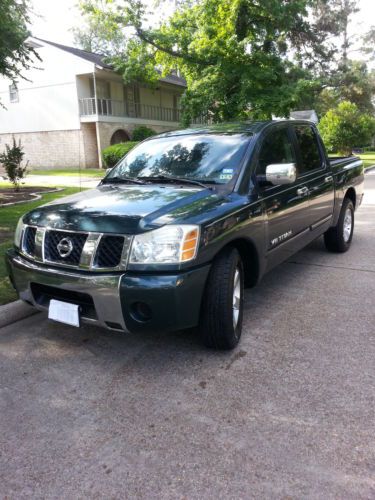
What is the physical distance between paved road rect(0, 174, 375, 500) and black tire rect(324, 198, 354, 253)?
2.12m

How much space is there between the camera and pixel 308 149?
5246mm

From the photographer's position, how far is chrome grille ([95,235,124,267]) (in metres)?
2.95

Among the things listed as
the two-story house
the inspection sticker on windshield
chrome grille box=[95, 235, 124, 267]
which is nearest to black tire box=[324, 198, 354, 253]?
the inspection sticker on windshield

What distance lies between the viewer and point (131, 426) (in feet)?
8.49

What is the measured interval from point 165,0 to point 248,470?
2054 cm

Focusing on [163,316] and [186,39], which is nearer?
[163,316]

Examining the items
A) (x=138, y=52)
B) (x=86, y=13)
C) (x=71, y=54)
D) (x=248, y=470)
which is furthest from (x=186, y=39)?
(x=248, y=470)

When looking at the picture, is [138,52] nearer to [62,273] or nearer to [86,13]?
[86,13]

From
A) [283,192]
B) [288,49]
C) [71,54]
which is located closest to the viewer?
[283,192]

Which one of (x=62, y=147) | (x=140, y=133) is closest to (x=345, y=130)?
(x=140, y=133)

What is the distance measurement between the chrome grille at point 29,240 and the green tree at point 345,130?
24.4 meters

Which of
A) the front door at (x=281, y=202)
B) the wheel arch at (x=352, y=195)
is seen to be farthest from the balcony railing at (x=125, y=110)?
the front door at (x=281, y=202)

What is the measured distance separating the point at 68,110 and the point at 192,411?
23.9 m

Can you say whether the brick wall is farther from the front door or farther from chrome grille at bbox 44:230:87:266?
chrome grille at bbox 44:230:87:266
